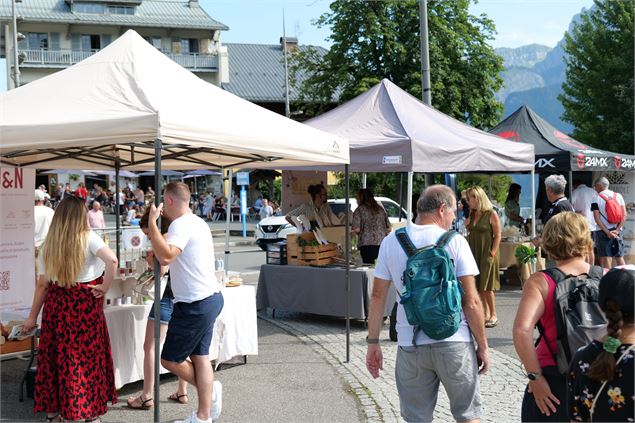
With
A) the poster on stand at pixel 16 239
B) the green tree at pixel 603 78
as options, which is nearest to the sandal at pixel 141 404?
the poster on stand at pixel 16 239

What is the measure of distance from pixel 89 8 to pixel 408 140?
48586 mm

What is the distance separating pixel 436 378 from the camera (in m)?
4.05

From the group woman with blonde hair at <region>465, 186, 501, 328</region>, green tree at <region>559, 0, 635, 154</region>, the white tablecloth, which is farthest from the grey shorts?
green tree at <region>559, 0, 635, 154</region>

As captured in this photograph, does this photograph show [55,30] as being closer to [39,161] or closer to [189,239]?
[39,161]

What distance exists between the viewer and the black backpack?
3.31 meters

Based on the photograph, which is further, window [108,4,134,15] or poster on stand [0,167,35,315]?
window [108,4,134,15]

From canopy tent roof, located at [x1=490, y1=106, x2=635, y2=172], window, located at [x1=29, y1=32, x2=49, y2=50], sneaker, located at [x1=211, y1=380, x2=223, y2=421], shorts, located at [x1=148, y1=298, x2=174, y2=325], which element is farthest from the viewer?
window, located at [x1=29, y1=32, x2=49, y2=50]

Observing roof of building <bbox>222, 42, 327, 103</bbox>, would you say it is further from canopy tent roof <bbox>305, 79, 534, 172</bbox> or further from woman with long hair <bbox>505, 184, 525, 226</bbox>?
canopy tent roof <bbox>305, 79, 534, 172</bbox>

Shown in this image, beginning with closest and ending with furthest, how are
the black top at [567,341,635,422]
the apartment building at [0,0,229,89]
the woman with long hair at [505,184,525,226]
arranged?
the black top at [567,341,635,422] < the woman with long hair at [505,184,525,226] < the apartment building at [0,0,229,89]

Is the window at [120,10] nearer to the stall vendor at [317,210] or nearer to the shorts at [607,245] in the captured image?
the stall vendor at [317,210]

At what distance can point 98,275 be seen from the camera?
5547mm

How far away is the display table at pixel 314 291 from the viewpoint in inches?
374

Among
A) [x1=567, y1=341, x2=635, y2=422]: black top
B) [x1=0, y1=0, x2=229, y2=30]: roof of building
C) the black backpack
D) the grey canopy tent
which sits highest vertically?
[x1=0, y1=0, x2=229, y2=30]: roof of building

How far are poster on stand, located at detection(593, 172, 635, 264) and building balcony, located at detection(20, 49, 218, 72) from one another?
3628 centimetres
